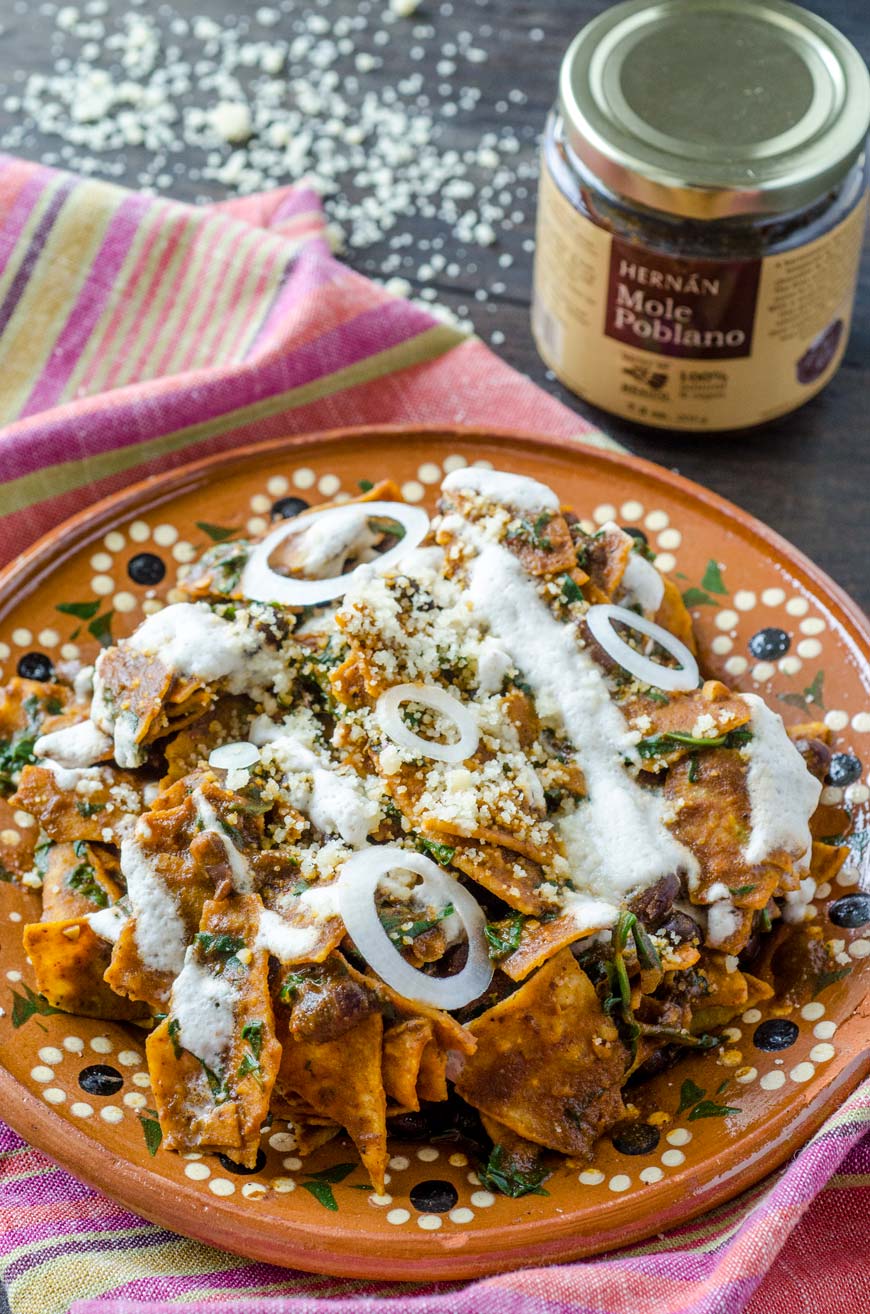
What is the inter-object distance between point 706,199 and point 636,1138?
1.90 m

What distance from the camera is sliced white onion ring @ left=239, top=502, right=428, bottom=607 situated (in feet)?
9.46

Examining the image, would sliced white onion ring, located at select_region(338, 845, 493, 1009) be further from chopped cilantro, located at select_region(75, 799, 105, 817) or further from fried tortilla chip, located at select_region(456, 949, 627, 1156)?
chopped cilantro, located at select_region(75, 799, 105, 817)

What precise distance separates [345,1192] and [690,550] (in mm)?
1491

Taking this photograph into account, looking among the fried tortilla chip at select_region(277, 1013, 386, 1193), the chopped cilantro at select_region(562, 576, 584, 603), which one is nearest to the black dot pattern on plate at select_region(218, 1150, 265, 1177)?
the fried tortilla chip at select_region(277, 1013, 386, 1193)

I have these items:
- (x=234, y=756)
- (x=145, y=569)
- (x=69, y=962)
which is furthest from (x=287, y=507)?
(x=69, y=962)

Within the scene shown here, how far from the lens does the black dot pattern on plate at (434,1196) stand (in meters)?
2.44

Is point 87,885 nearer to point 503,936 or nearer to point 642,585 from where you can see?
point 503,936

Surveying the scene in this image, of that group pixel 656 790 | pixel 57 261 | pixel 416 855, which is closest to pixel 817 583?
pixel 656 790

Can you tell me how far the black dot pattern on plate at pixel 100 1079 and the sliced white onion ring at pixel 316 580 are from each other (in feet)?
2.87

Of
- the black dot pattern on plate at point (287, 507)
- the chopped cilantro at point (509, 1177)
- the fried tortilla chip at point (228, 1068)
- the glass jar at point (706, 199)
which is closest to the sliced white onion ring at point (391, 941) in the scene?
the fried tortilla chip at point (228, 1068)

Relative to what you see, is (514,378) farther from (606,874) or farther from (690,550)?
(606,874)

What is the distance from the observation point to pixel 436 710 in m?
2.67

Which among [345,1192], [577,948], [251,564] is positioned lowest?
[345,1192]

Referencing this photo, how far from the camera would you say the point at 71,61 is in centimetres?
478
